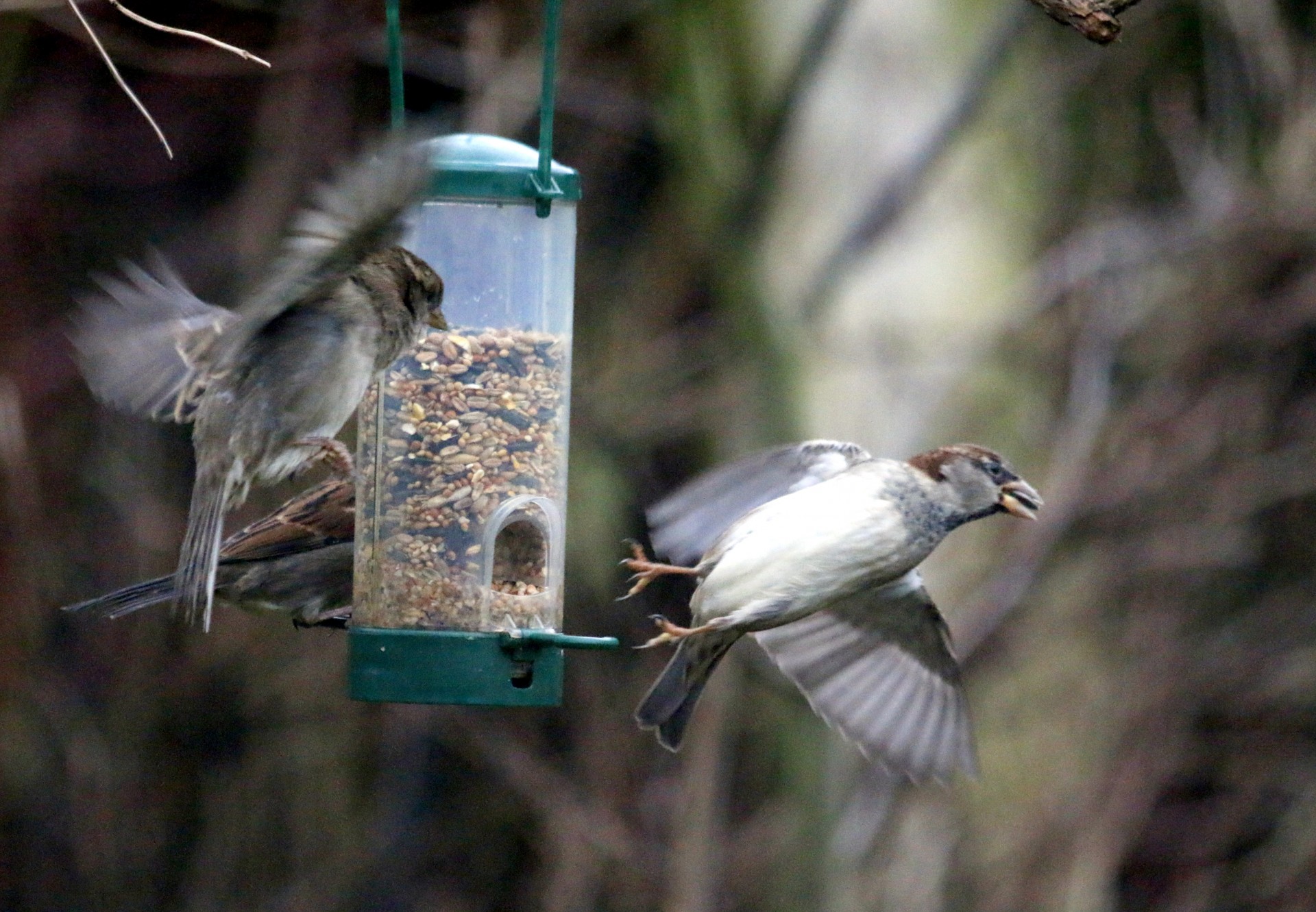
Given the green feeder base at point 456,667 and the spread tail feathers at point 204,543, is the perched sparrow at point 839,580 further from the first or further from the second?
the spread tail feathers at point 204,543

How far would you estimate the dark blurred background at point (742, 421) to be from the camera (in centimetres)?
664

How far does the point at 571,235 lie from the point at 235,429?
3.07ft

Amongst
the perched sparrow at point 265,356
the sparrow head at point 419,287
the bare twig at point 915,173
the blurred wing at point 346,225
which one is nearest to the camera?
the blurred wing at point 346,225

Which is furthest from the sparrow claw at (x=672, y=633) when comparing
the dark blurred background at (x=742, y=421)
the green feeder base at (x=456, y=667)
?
the dark blurred background at (x=742, y=421)

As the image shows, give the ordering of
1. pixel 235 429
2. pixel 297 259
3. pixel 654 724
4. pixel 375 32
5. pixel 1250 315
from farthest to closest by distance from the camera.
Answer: pixel 1250 315 < pixel 375 32 < pixel 654 724 < pixel 235 429 < pixel 297 259

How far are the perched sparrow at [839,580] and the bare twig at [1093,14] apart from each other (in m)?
1.49

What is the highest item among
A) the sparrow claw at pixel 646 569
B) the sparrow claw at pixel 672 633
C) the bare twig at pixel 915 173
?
the bare twig at pixel 915 173

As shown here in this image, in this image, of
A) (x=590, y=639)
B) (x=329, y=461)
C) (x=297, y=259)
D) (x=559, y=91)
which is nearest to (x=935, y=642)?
(x=590, y=639)

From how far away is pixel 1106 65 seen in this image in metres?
8.45

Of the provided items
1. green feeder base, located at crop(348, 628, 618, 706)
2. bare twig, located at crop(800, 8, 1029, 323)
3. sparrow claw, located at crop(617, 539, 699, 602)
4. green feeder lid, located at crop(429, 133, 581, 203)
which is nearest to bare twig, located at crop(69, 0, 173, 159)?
green feeder lid, located at crop(429, 133, 581, 203)

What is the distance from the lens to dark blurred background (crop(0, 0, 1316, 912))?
6.64 meters

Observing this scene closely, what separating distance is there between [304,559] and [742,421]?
2068mm

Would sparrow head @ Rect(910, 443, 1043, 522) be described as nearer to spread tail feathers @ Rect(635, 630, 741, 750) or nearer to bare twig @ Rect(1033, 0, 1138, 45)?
spread tail feathers @ Rect(635, 630, 741, 750)

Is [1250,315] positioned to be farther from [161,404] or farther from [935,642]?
[161,404]
